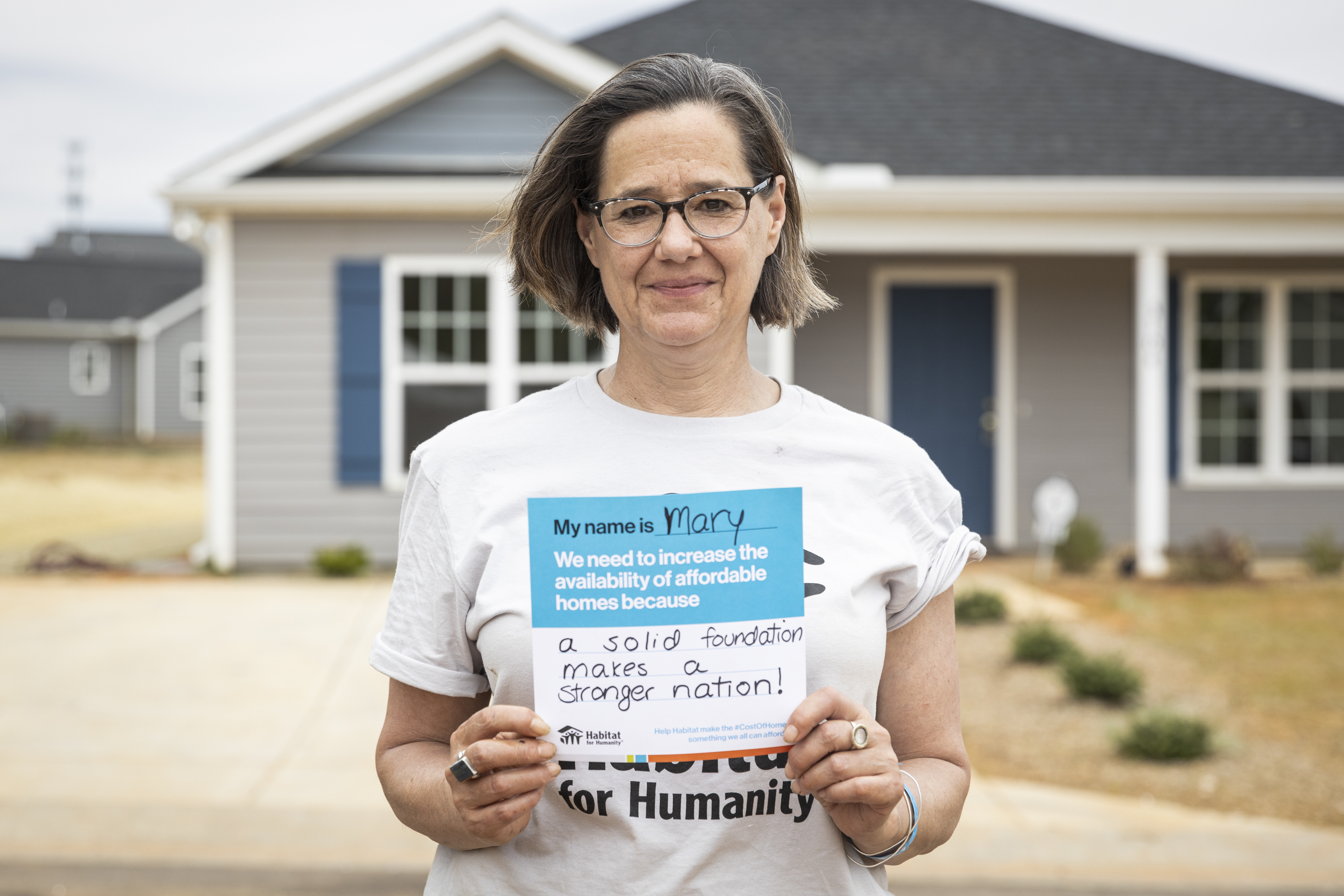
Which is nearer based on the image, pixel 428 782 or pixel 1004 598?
pixel 428 782

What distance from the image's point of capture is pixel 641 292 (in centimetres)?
155

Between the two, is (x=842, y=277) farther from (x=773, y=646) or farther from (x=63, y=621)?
(x=773, y=646)

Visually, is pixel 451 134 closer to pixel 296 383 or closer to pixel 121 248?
pixel 296 383

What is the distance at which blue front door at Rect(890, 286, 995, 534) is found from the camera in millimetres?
10805

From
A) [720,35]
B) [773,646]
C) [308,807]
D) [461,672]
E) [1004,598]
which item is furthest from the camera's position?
[720,35]

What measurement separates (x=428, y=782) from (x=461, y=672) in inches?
5.5

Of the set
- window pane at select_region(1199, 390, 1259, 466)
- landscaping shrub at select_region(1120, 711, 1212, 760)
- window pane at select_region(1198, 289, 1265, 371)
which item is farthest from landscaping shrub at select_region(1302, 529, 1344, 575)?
landscaping shrub at select_region(1120, 711, 1212, 760)

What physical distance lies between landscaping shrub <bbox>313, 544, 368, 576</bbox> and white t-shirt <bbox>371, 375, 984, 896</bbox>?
793 cm

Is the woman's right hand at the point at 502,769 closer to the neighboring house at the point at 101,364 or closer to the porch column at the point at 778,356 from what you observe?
the porch column at the point at 778,356

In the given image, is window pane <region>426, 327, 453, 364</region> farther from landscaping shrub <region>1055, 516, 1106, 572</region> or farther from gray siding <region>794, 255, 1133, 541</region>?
landscaping shrub <region>1055, 516, 1106, 572</region>

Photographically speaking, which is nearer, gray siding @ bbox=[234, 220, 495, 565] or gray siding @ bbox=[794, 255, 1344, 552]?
gray siding @ bbox=[234, 220, 495, 565]

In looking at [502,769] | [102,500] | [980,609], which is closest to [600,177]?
[502,769]

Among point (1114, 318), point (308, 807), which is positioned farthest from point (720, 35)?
point (308, 807)

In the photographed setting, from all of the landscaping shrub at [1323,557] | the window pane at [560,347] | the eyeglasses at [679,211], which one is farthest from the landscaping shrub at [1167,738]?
the window pane at [560,347]
